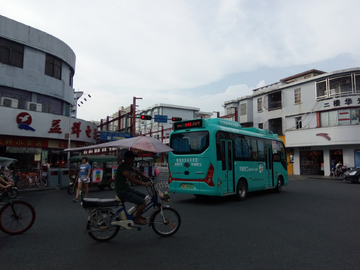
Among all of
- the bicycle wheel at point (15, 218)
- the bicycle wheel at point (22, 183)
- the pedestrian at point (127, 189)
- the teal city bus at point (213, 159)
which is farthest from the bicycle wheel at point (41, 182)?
the pedestrian at point (127, 189)

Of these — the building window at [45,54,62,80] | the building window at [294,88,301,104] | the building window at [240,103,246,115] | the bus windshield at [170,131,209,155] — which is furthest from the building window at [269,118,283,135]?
the bus windshield at [170,131,209,155]

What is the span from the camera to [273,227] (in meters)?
6.93

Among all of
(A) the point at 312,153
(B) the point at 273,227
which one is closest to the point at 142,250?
(B) the point at 273,227

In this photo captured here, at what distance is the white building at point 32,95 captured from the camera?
19.1m

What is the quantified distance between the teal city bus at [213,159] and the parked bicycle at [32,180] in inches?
408

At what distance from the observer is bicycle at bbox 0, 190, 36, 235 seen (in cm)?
630

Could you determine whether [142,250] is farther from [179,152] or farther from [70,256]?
[179,152]

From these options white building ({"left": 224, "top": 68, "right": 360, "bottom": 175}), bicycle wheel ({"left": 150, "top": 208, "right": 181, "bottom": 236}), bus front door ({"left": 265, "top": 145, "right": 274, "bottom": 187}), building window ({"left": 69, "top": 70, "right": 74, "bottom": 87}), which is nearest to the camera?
bicycle wheel ({"left": 150, "top": 208, "right": 181, "bottom": 236})

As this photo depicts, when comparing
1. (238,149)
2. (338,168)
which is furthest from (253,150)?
(338,168)

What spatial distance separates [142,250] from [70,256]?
1235 millimetres

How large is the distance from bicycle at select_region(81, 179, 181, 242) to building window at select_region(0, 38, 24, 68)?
720 inches

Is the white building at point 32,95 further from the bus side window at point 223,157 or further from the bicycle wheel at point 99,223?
the bicycle wheel at point 99,223

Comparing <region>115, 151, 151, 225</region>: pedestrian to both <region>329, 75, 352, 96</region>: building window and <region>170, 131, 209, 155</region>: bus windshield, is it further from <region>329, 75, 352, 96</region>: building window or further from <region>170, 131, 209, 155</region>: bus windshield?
<region>329, 75, 352, 96</region>: building window

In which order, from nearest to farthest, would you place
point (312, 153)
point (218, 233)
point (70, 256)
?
point (70, 256) → point (218, 233) → point (312, 153)
